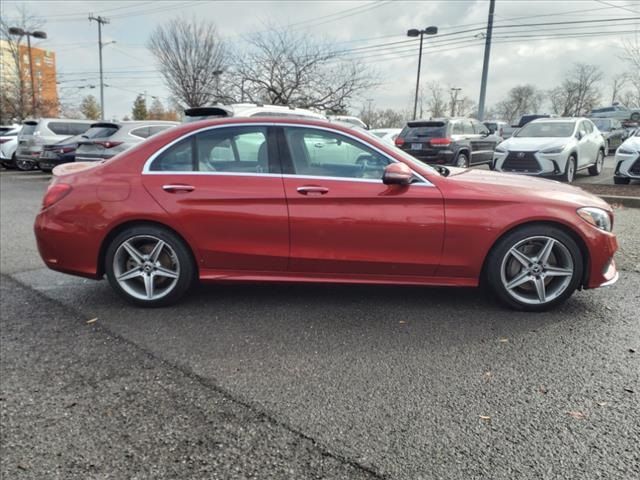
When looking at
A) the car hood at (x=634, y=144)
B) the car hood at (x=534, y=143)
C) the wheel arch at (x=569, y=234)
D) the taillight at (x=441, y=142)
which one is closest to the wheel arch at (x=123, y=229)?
the wheel arch at (x=569, y=234)

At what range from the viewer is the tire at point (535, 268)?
3.70m

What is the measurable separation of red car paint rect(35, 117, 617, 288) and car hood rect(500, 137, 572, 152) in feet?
24.6

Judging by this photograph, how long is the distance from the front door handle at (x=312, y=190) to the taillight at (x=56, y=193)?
76.3 inches

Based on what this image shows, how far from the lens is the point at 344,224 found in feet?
12.1

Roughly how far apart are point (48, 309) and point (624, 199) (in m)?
9.23

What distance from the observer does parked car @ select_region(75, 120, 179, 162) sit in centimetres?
1140

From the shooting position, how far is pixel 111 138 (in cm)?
1148

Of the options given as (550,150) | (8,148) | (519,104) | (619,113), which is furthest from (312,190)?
(519,104)

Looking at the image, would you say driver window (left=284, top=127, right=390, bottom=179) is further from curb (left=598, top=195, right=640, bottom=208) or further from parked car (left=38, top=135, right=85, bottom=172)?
parked car (left=38, top=135, right=85, bottom=172)

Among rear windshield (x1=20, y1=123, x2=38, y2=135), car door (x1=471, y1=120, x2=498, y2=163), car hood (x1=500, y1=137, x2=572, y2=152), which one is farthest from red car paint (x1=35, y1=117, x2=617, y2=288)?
rear windshield (x1=20, y1=123, x2=38, y2=135)

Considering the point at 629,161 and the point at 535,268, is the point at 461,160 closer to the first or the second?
the point at 629,161

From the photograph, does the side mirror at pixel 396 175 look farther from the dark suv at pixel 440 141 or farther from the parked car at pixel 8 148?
the parked car at pixel 8 148

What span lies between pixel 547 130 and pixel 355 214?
33.1 ft

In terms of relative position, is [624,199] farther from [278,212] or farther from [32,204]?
[32,204]
